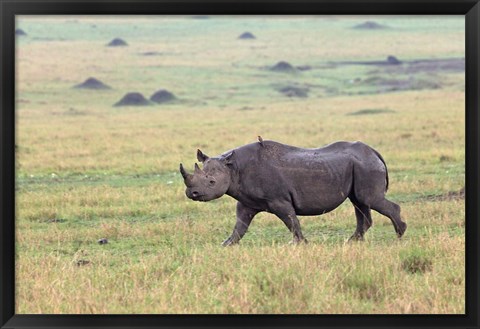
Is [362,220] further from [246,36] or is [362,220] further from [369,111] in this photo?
[246,36]

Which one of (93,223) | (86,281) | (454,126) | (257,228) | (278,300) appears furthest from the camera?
(454,126)

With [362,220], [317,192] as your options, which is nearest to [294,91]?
[362,220]

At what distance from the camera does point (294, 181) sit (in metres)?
9.66

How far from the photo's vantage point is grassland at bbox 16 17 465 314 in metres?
7.11

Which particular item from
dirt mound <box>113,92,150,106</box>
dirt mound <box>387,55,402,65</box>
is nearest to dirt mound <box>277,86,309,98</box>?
dirt mound <box>113,92,150,106</box>

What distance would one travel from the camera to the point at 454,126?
2583cm

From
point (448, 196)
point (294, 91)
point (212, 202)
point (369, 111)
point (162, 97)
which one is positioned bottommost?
point (212, 202)

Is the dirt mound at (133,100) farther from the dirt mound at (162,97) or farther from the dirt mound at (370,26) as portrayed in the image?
the dirt mound at (370,26)

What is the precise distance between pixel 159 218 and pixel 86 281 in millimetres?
4528

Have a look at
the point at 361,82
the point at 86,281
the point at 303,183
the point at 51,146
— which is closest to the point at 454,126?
the point at 51,146

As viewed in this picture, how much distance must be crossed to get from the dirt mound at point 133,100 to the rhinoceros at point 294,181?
3107cm

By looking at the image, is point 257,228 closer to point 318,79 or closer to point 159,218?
point 159,218

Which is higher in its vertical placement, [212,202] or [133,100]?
[133,100]

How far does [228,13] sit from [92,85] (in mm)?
40528
